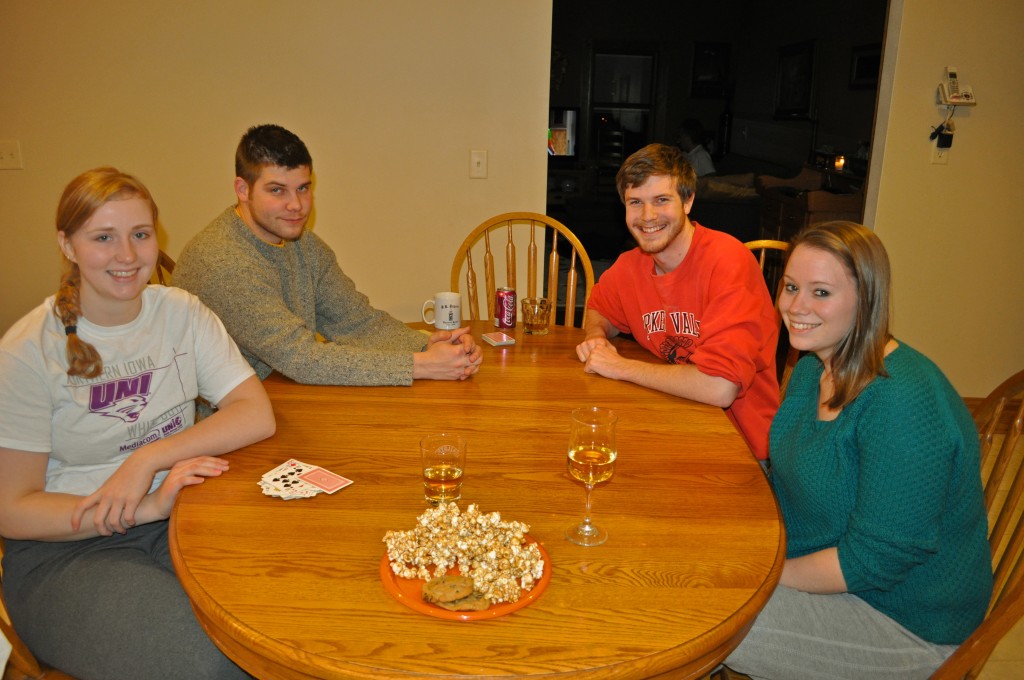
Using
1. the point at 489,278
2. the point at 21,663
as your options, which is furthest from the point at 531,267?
the point at 21,663

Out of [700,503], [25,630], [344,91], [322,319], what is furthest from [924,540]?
[344,91]

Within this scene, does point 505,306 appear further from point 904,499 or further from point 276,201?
point 904,499

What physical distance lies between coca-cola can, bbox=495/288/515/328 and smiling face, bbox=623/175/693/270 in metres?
0.46

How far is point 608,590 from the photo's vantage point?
1062mm

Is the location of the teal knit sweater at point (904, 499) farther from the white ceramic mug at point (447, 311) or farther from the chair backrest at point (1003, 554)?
the white ceramic mug at point (447, 311)

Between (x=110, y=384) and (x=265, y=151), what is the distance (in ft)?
2.51

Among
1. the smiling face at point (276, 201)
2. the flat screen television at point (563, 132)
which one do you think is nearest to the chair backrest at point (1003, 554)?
the smiling face at point (276, 201)

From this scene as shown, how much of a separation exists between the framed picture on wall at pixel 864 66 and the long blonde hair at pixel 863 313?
4450mm

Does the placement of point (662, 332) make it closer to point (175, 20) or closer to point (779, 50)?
point (175, 20)

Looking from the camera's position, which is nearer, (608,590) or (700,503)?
(608,590)

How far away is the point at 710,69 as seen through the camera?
717cm

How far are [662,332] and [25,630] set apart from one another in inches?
61.9

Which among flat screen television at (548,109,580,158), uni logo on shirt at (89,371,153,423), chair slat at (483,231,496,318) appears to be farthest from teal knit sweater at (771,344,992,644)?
flat screen television at (548,109,580,158)

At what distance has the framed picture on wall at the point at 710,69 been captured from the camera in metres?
7.15
